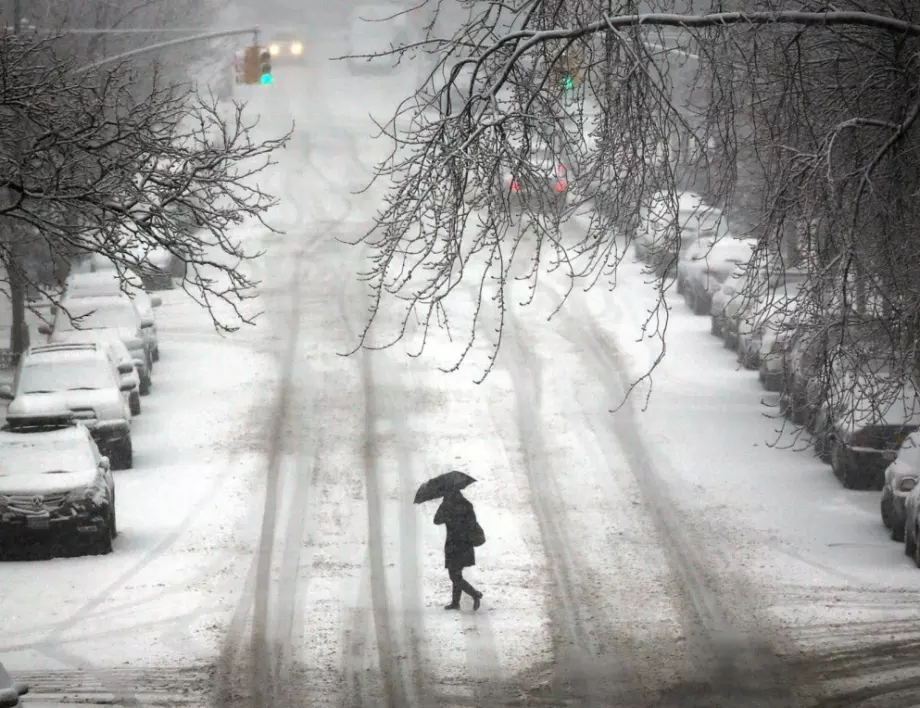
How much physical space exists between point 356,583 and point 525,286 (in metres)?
18.7

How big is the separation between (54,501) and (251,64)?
12904 millimetres

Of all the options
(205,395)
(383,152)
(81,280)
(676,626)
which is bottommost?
(676,626)

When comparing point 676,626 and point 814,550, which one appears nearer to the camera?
point 676,626

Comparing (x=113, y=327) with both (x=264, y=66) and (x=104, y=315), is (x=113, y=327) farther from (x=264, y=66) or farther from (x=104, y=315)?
(x=264, y=66)

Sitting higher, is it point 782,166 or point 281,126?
point 281,126

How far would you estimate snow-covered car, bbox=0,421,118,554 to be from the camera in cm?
1609

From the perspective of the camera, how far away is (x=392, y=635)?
1381cm

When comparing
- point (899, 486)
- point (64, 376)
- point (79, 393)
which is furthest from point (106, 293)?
point (899, 486)

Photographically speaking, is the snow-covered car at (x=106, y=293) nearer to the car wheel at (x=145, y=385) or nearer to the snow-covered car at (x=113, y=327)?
the snow-covered car at (x=113, y=327)

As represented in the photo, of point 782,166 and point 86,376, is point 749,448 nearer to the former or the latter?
point 86,376

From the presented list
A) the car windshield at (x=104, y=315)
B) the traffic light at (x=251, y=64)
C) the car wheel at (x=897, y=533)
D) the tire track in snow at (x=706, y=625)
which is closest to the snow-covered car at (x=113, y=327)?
the car windshield at (x=104, y=315)

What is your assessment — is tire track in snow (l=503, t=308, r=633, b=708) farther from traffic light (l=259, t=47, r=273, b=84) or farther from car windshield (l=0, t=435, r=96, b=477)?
traffic light (l=259, t=47, r=273, b=84)

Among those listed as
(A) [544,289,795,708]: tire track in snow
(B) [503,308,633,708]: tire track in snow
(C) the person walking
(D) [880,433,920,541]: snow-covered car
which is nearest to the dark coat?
(C) the person walking

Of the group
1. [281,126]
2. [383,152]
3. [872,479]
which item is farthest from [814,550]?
[281,126]
